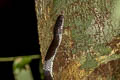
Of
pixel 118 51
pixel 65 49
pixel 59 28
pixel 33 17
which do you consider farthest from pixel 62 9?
pixel 33 17

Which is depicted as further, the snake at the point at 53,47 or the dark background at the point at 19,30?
the dark background at the point at 19,30

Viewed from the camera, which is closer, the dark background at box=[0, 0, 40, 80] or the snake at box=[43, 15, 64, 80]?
the snake at box=[43, 15, 64, 80]

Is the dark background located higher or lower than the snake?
lower

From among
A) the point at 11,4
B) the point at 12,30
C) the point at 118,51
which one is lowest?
the point at 12,30

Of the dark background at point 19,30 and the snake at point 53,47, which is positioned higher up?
the snake at point 53,47

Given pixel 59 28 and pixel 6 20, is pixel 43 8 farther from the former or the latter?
pixel 6 20
